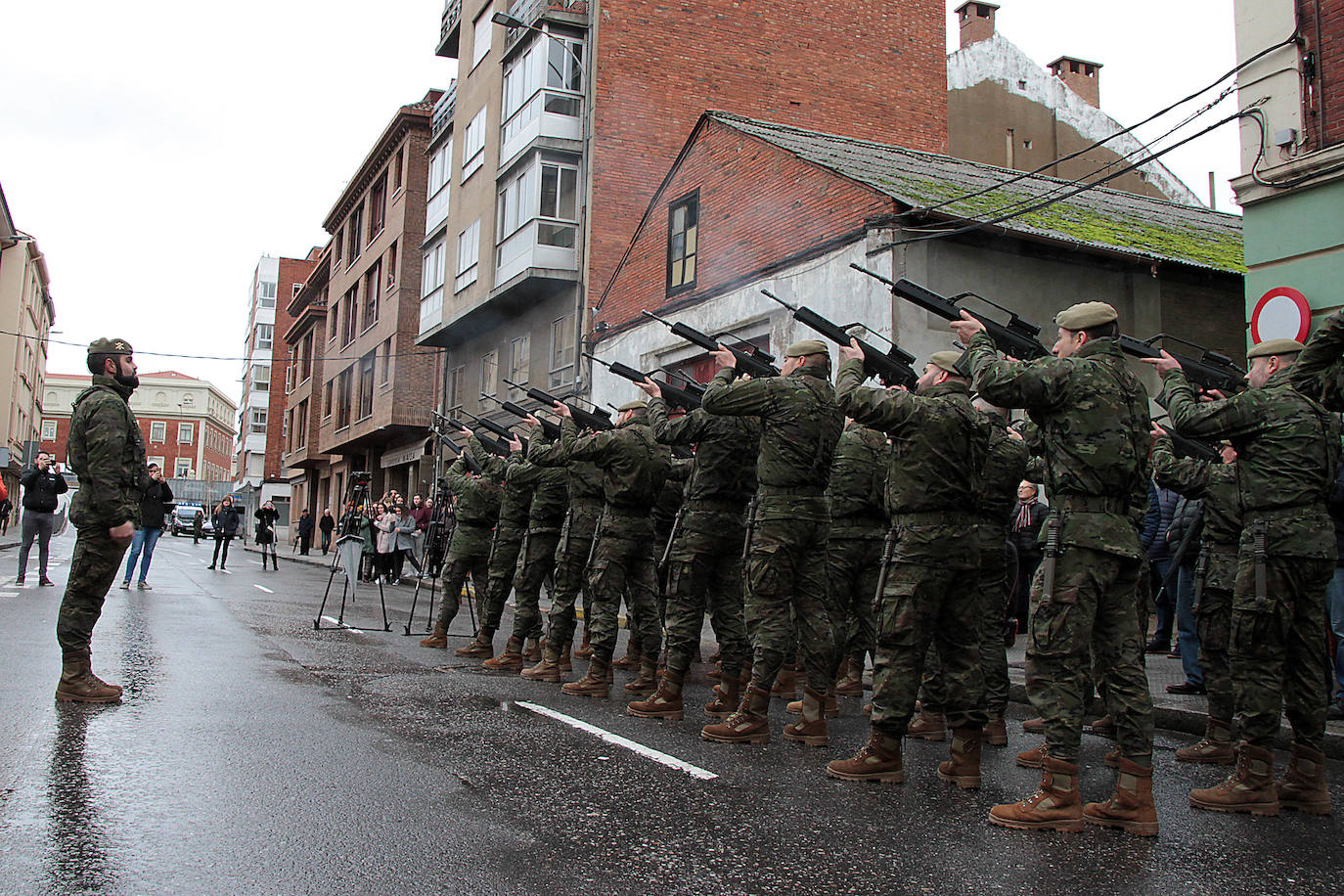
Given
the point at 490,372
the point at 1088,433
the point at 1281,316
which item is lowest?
the point at 1088,433

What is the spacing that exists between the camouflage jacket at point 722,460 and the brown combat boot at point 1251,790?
3.10 m

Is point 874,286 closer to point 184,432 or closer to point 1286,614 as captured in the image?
point 1286,614

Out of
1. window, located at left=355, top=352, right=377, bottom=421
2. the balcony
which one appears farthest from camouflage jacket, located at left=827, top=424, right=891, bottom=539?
window, located at left=355, top=352, right=377, bottom=421

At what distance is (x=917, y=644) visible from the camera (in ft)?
16.5

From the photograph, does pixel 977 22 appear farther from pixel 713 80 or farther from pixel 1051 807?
pixel 1051 807

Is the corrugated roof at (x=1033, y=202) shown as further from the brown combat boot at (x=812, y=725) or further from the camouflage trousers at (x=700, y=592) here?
the brown combat boot at (x=812, y=725)

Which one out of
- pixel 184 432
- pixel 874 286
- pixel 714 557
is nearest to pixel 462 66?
pixel 874 286

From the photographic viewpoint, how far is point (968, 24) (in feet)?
101

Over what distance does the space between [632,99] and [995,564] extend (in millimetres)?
18841

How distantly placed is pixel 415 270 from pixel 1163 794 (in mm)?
31549

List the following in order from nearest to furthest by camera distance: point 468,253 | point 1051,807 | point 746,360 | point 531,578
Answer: point 1051,807 → point 746,360 → point 531,578 → point 468,253

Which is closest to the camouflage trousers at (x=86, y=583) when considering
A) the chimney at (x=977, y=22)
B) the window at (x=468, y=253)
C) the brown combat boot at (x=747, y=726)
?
the brown combat boot at (x=747, y=726)

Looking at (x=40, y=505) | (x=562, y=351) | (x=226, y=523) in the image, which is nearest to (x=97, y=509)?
(x=40, y=505)

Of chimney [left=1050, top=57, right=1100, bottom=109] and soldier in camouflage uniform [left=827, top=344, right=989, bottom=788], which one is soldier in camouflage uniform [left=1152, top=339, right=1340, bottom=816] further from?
chimney [left=1050, top=57, right=1100, bottom=109]
